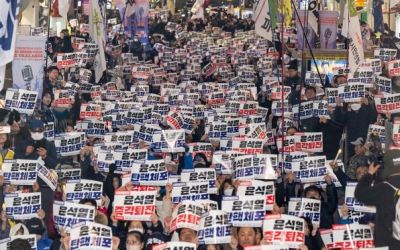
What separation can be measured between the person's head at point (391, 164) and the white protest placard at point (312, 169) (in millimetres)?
3918

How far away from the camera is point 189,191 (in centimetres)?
1208

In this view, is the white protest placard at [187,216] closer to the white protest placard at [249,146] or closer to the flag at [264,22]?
the white protest placard at [249,146]

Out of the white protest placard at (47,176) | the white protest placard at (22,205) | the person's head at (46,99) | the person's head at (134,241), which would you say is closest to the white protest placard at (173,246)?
the person's head at (134,241)

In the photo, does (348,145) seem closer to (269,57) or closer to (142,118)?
(142,118)

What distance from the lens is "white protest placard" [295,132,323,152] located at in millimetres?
15242

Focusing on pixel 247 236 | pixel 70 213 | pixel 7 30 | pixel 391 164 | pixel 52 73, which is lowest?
pixel 247 236

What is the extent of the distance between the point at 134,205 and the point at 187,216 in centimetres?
93

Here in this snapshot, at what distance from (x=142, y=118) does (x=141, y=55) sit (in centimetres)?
1612

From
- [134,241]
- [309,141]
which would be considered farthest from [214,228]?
[309,141]

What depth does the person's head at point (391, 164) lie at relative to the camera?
Result: 30.4 ft

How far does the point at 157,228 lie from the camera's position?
1138 cm

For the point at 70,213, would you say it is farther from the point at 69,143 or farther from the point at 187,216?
the point at 69,143

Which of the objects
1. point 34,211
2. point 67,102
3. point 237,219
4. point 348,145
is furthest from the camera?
point 67,102

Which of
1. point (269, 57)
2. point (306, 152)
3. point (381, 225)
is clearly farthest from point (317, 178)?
point (269, 57)
